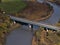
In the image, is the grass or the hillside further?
the grass

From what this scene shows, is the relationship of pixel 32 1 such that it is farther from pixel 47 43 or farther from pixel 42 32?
pixel 47 43

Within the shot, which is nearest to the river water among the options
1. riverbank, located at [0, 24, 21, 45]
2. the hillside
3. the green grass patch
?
riverbank, located at [0, 24, 21, 45]

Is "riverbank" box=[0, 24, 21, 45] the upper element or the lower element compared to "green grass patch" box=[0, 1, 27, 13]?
lower

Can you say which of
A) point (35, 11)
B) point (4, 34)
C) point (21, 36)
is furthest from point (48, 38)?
point (35, 11)

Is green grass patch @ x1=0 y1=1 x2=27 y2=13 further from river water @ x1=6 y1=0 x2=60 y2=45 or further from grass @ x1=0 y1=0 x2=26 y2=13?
→ river water @ x1=6 y1=0 x2=60 y2=45

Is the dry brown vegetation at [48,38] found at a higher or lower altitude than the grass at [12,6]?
lower

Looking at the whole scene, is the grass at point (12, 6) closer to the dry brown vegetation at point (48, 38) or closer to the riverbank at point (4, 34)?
the riverbank at point (4, 34)

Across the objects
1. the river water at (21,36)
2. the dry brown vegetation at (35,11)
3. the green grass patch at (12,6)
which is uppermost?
the green grass patch at (12,6)

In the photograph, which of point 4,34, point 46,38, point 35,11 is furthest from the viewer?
point 35,11

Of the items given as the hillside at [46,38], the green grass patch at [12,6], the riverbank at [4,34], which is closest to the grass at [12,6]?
the green grass patch at [12,6]

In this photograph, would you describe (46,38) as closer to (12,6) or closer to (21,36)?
(21,36)
